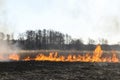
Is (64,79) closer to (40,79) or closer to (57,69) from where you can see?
(40,79)

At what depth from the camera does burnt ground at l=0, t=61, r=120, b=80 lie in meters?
23.2

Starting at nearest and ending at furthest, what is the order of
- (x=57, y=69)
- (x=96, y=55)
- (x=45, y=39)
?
(x=57, y=69)
(x=96, y=55)
(x=45, y=39)

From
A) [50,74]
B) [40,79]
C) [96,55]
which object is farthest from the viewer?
[96,55]

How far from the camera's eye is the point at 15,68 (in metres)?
27.1

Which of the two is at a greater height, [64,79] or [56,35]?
[56,35]

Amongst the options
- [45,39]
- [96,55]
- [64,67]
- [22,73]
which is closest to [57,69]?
[64,67]

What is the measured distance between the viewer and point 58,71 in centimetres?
2578

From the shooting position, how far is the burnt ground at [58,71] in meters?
23.2

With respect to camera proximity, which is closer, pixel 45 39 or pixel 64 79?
pixel 64 79

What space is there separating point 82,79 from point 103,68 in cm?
566

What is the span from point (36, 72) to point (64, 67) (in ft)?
11.1

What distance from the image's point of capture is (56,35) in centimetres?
13312

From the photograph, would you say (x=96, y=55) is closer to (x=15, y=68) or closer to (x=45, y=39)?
(x=15, y=68)

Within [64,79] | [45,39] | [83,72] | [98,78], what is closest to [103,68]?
[83,72]
